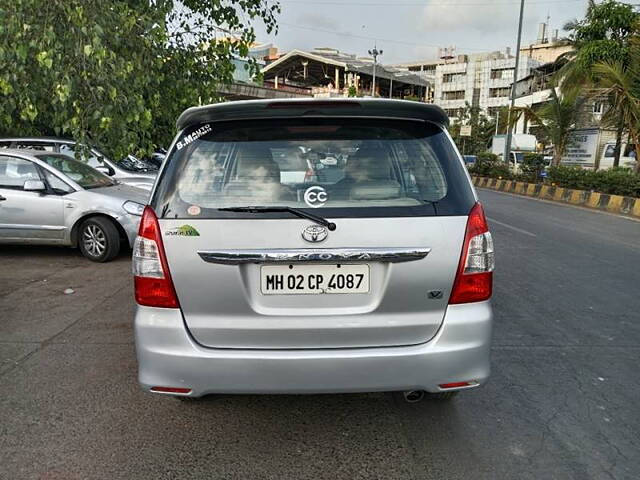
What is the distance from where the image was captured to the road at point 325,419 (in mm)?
2654

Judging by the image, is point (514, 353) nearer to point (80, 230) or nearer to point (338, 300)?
point (338, 300)

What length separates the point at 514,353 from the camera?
4.12 meters

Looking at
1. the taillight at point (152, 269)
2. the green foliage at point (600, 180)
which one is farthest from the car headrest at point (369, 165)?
the green foliage at point (600, 180)

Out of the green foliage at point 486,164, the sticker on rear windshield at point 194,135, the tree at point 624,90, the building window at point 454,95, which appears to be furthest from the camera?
the building window at point 454,95

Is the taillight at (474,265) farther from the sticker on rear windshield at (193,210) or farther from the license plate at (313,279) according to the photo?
the sticker on rear windshield at (193,210)

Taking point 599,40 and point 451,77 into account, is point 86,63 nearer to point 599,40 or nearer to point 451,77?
point 599,40

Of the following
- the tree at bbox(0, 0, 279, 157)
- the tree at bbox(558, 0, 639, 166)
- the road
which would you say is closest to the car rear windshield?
the road

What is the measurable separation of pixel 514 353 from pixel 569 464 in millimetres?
1485

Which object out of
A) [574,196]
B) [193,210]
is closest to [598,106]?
[574,196]

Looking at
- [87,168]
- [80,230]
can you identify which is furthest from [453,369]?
[87,168]

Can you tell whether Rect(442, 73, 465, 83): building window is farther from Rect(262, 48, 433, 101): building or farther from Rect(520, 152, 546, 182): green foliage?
Rect(520, 152, 546, 182): green foliage

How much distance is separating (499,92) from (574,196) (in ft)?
217

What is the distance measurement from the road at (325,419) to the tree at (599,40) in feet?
50.6

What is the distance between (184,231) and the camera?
8.09 ft
